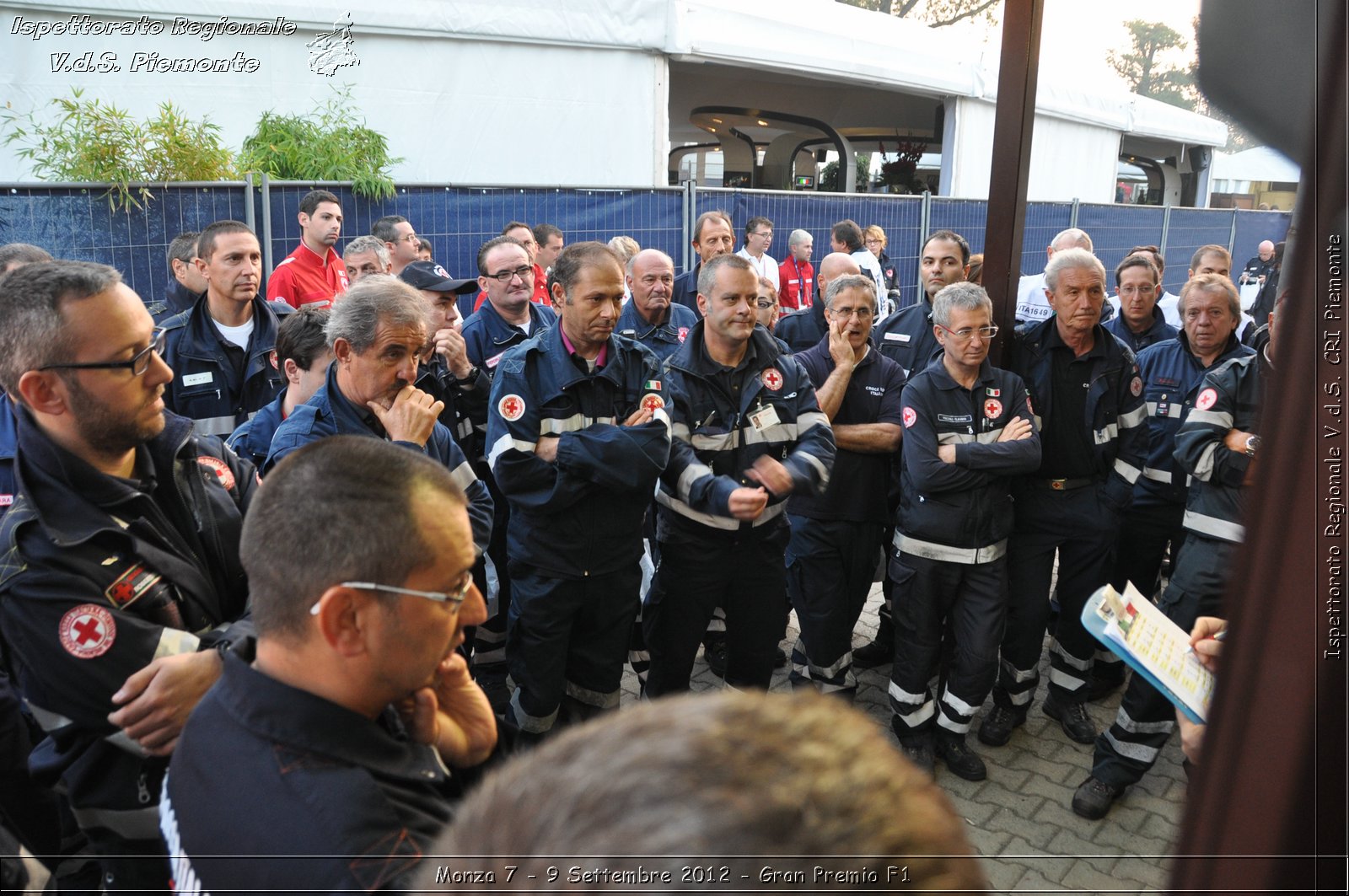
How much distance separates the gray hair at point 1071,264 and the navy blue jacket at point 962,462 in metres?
0.71

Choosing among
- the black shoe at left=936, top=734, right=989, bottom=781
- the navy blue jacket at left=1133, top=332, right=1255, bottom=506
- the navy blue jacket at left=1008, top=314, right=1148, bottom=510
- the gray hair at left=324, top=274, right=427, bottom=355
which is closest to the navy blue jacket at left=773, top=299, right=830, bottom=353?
the navy blue jacket at left=1008, top=314, right=1148, bottom=510

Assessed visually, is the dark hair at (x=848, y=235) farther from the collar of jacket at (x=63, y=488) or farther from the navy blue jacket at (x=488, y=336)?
the collar of jacket at (x=63, y=488)

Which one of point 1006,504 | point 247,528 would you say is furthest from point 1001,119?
point 247,528

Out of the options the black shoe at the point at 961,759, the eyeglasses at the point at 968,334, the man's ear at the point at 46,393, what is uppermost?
the eyeglasses at the point at 968,334

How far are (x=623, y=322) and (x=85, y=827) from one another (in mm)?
4529

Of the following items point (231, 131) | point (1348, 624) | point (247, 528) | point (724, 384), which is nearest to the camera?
Result: point (1348, 624)

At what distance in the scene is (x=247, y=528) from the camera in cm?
168

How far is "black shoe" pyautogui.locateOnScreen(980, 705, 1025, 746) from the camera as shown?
15.4 ft

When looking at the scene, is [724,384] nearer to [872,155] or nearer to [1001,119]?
[1001,119]

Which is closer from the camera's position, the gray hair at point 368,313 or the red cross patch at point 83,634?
the red cross patch at point 83,634

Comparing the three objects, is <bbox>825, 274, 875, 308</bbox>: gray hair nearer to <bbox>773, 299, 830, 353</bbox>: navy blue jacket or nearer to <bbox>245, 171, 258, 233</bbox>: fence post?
<bbox>773, 299, 830, 353</bbox>: navy blue jacket

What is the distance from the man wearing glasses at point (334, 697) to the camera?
4.34 ft

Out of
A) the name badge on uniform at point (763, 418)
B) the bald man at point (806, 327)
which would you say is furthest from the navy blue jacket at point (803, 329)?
the name badge on uniform at point (763, 418)

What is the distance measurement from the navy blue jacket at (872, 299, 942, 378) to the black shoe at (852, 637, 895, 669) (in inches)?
63.9
